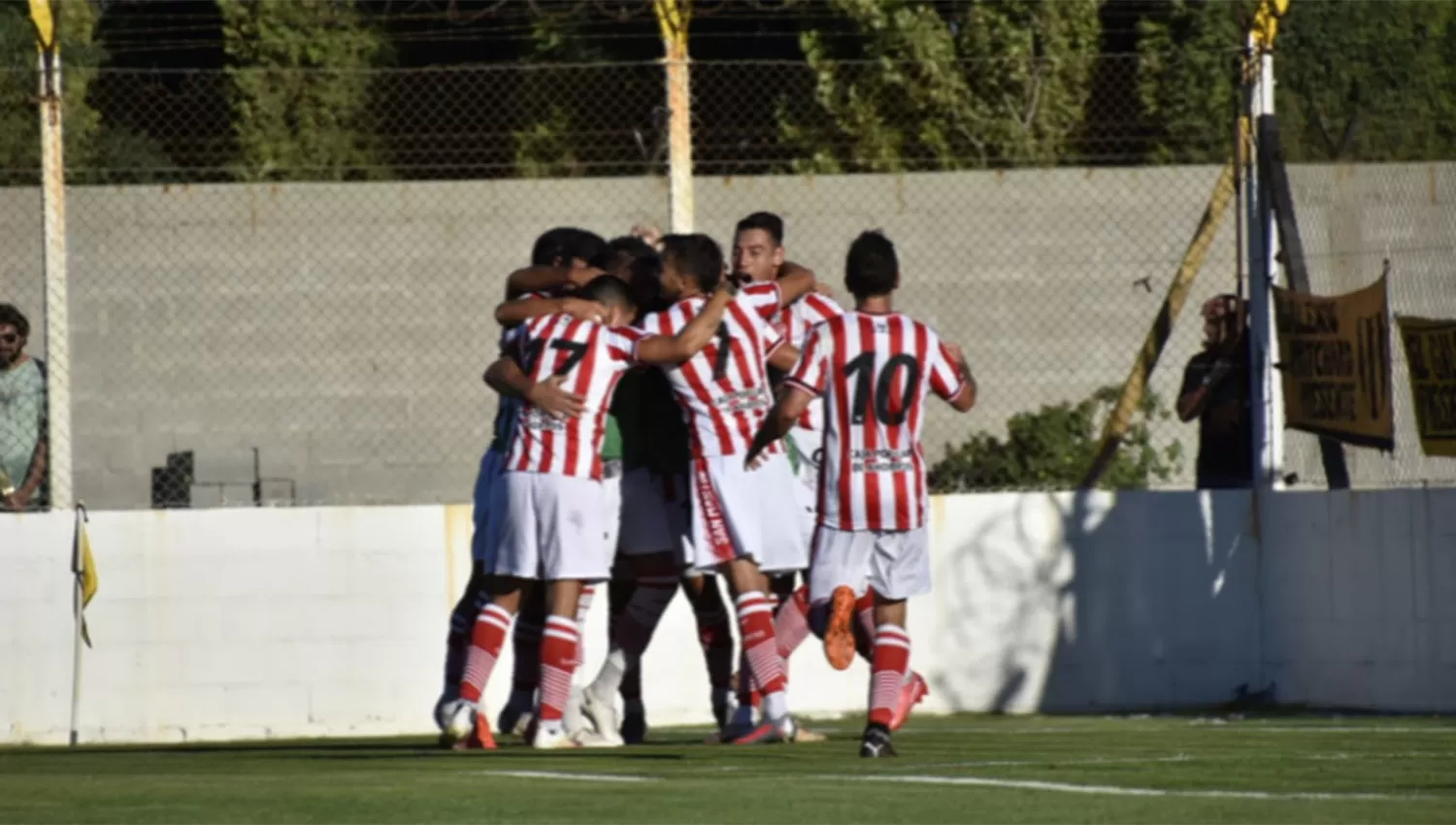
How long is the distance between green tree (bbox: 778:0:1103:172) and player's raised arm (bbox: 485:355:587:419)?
33.3 ft

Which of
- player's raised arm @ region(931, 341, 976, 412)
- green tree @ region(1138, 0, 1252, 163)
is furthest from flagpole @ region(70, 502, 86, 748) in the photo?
green tree @ region(1138, 0, 1252, 163)

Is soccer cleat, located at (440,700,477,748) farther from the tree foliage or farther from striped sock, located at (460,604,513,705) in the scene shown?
the tree foliage

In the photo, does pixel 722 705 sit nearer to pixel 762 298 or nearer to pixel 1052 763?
pixel 762 298

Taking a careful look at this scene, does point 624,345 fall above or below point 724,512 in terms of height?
above

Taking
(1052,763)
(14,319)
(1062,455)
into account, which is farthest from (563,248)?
(1062,455)

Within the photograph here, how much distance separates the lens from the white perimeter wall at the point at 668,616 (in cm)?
1269

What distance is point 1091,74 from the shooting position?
18.6 metres

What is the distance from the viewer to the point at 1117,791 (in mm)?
Answer: 6961

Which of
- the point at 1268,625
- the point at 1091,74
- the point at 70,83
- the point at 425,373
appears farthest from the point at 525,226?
the point at 1268,625

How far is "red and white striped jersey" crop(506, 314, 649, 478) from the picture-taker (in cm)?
997

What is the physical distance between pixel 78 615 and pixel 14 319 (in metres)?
1.42

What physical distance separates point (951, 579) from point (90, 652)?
404cm

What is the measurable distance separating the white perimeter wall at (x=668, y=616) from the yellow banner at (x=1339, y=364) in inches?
14.5

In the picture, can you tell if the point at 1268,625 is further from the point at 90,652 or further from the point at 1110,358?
the point at 90,652
